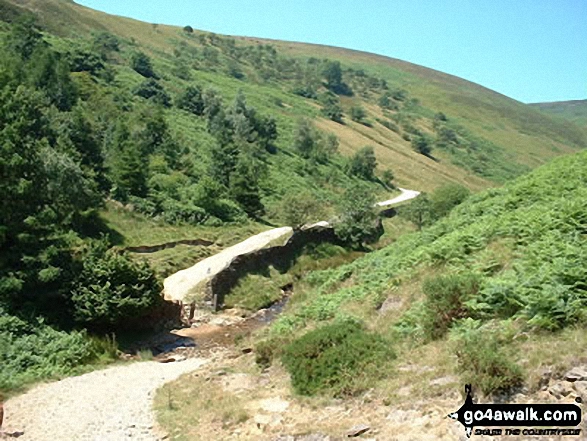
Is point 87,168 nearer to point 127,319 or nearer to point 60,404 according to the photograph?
point 127,319

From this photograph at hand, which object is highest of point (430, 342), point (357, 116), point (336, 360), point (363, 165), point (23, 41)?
point (357, 116)

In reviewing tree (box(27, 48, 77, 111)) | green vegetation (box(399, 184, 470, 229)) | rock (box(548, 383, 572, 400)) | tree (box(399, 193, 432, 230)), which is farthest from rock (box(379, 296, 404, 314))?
tree (box(27, 48, 77, 111))

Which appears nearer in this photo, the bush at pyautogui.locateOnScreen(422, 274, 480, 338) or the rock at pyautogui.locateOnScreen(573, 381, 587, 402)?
the rock at pyautogui.locateOnScreen(573, 381, 587, 402)

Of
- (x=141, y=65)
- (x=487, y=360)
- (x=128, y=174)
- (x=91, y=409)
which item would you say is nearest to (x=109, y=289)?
(x=91, y=409)

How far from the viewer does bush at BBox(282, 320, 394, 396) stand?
13.0 m

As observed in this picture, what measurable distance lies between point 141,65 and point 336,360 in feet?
277

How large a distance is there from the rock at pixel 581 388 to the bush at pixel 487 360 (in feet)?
3.23

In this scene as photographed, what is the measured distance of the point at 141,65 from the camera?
290 feet

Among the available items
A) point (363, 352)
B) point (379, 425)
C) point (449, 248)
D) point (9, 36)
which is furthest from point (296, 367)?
point (9, 36)

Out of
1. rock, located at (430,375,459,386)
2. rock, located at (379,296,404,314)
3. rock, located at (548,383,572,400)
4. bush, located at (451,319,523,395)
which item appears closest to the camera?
rock, located at (548,383,572,400)

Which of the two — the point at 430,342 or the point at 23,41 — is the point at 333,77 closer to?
the point at 23,41

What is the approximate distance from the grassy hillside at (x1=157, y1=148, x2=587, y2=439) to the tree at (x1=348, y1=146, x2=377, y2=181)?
211ft

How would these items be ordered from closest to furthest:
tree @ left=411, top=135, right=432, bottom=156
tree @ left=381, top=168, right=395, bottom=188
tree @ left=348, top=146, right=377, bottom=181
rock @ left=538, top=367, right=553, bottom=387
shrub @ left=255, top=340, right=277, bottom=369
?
rock @ left=538, top=367, right=553, bottom=387
shrub @ left=255, top=340, right=277, bottom=369
tree @ left=348, top=146, right=377, bottom=181
tree @ left=381, top=168, right=395, bottom=188
tree @ left=411, top=135, right=432, bottom=156

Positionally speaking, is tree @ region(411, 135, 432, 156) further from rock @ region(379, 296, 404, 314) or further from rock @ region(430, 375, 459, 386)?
rock @ region(430, 375, 459, 386)
